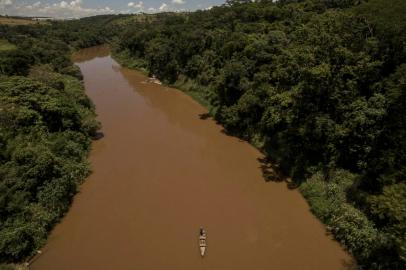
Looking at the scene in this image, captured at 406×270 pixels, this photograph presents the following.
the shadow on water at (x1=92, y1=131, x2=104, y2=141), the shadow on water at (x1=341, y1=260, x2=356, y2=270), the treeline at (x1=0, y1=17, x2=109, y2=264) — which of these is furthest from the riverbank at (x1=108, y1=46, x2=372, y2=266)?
the shadow on water at (x1=92, y1=131, x2=104, y2=141)

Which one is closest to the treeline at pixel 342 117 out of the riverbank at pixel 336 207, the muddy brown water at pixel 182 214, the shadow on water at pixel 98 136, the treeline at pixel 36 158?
the riverbank at pixel 336 207

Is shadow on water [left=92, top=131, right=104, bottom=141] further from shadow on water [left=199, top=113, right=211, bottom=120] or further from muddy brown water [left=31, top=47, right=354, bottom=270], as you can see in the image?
shadow on water [left=199, top=113, right=211, bottom=120]

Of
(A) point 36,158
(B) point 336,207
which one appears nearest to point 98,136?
(A) point 36,158

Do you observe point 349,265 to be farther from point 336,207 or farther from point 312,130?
point 312,130

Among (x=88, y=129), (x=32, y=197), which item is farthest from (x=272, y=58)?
(x=32, y=197)

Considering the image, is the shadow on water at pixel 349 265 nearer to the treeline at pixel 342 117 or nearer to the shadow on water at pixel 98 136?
the treeline at pixel 342 117

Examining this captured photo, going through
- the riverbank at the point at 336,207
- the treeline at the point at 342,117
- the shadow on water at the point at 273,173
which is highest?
the treeline at the point at 342,117
